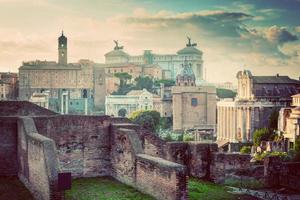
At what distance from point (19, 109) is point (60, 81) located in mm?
87861

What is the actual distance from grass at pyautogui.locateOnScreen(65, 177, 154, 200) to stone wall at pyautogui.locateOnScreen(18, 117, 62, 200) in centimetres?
88

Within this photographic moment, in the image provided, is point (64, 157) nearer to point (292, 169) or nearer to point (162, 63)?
point (292, 169)

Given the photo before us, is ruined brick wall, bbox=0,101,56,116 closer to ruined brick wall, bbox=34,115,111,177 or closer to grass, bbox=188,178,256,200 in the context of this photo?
ruined brick wall, bbox=34,115,111,177

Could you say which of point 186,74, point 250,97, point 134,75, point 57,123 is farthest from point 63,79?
point 57,123

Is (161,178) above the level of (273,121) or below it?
above

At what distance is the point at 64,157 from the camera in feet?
46.5

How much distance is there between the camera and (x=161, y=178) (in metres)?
10.7

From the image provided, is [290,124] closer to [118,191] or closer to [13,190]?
[118,191]

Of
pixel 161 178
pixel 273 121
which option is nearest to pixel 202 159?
pixel 161 178

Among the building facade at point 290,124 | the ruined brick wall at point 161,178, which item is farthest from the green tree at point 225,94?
the ruined brick wall at point 161,178

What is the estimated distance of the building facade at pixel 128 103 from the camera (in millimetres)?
87312

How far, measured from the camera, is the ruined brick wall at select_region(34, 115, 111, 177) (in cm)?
1416

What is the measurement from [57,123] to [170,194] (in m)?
5.21

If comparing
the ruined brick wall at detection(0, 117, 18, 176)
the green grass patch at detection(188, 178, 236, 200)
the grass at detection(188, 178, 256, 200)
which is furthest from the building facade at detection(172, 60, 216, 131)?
the ruined brick wall at detection(0, 117, 18, 176)
